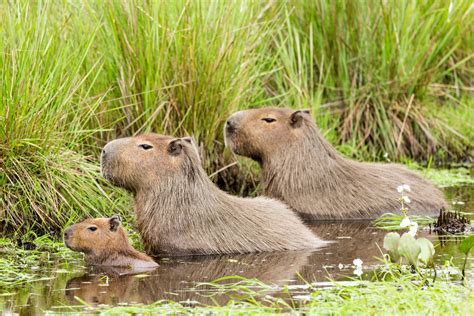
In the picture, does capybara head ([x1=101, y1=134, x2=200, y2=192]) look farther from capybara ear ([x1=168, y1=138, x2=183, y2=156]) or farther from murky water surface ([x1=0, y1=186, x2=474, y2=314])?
murky water surface ([x1=0, y1=186, x2=474, y2=314])

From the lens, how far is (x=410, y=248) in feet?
19.2

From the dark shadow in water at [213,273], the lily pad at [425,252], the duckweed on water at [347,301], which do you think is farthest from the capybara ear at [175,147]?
the lily pad at [425,252]

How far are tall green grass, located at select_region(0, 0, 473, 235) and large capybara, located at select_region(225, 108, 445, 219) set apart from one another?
524 millimetres

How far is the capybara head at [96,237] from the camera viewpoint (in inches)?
267

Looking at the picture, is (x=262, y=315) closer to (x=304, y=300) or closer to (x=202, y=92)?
(x=304, y=300)

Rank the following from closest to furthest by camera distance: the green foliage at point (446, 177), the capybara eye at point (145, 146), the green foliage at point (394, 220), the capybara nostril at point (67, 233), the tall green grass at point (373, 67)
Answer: the capybara nostril at point (67, 233) < the capybara eye at point (145, 146) < the green foliage at point (394, 220) < the green foliage at point (446, 177) < the tall green grass at point (373, 67)

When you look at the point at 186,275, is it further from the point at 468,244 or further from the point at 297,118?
the point at 297,118

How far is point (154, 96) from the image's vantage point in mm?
8961

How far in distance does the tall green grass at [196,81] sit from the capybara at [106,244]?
2.91 feet

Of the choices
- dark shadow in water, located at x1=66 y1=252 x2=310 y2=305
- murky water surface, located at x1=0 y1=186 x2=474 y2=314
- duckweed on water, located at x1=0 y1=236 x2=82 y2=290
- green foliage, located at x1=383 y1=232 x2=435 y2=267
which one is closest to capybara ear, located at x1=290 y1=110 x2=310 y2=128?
murky water surface, located at x1=0 y1=186 x2=474 y2=314

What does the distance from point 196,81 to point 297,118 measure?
0.98m

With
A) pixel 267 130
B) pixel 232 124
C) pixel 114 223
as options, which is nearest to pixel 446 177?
pixel 267 130

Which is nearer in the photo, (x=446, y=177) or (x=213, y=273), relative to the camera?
(x=213, y=273)

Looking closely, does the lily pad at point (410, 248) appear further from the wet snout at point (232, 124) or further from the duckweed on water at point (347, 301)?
the wet snout at point (232, 124)
